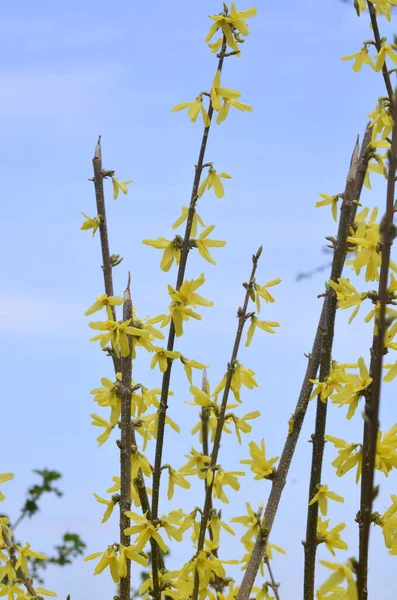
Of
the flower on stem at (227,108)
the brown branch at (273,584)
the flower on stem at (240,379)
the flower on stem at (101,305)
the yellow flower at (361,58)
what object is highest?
the yellow flower at (361,58)

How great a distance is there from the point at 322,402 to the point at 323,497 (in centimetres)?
24

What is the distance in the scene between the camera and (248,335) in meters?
1.91

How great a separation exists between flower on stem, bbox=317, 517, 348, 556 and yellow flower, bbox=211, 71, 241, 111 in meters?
1.09

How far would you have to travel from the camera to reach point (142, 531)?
1747mm

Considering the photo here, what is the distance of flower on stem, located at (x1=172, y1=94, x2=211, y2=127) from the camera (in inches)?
77.7

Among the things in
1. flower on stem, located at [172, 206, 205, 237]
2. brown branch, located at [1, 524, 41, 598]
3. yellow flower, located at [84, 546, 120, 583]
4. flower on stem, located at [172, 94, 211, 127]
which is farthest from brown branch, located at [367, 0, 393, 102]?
brown branch, located at [1, 524, 41, 598]

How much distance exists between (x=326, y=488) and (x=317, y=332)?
1.24 ft

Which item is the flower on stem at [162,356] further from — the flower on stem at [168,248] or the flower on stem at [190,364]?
the flower on stem at [168,248]

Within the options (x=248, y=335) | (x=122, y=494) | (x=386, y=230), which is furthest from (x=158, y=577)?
(x=386, y=230)

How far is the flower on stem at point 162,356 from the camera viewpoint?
Answer: 1.78 metres

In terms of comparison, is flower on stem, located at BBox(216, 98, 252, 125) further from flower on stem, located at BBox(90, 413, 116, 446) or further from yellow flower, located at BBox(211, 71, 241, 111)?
flower on stem, located at BBox(90, 413, 116, 446)

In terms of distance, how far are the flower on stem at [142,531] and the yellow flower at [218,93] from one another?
1031mm

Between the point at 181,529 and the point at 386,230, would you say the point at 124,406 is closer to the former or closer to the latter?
the point at 181,529

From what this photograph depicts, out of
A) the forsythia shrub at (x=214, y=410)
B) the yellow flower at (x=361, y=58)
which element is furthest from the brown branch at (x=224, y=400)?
the yellow flower at (x=361, y=58)
